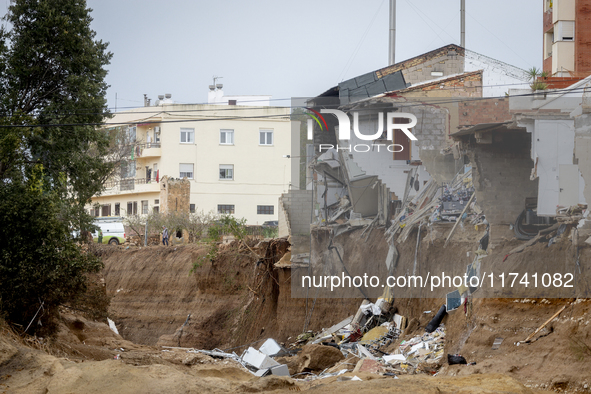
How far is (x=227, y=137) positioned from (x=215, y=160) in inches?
75.1

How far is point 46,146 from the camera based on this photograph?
16359 mm

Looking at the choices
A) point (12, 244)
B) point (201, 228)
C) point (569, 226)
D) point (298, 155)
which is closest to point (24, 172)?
point (12, 244)

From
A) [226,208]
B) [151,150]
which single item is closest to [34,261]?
[151,150]

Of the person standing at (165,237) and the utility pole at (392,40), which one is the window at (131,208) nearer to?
the person standing at (165,237)

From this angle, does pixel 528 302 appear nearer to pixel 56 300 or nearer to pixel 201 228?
pixel 56 300

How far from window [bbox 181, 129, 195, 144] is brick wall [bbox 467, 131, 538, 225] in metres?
31.9

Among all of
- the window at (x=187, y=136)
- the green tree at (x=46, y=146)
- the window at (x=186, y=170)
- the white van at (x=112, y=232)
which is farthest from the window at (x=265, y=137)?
the green tree at (x=46, y=146)

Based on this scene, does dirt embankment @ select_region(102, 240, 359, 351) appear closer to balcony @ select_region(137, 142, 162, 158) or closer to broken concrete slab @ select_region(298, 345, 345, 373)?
broken concrete slab @ select_region(298, 345, 345, 373)

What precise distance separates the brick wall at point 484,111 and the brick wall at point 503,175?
1.30 feet

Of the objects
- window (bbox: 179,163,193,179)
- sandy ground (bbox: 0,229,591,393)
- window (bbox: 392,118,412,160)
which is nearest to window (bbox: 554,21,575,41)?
sandy ground (bbox: 0,229,591,393)

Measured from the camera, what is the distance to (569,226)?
12547 mm

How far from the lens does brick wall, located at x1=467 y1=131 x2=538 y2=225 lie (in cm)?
1366

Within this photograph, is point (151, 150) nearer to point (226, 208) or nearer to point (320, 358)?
point (226, 208)

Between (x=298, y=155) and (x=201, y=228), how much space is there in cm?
1803
